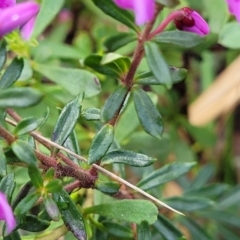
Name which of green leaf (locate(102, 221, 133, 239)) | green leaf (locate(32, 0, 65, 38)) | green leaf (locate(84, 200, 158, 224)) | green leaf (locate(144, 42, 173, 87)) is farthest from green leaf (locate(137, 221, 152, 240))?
green leaf (locate(32, 0, 65, 38))

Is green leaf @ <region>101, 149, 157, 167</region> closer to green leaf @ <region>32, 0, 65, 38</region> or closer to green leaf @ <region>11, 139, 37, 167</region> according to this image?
green leaf @ <region>11, 139, 37, 167</region>

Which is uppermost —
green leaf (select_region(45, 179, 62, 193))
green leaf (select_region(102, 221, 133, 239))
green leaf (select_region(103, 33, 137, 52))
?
green leaf (select_region(103, 33, 137, 52))

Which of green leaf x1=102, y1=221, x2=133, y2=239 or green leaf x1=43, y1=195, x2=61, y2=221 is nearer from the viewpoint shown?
green leaf x1=43, y1=195, x2=61, y2=221

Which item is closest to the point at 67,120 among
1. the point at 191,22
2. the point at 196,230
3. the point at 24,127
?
the point at 24,127

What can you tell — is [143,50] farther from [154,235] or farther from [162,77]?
[154,235]

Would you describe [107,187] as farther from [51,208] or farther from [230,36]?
[230,36]

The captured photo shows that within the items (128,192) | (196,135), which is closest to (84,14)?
(196,135)

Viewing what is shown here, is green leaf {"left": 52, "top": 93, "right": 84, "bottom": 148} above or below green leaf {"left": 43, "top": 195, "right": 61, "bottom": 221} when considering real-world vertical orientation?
above
